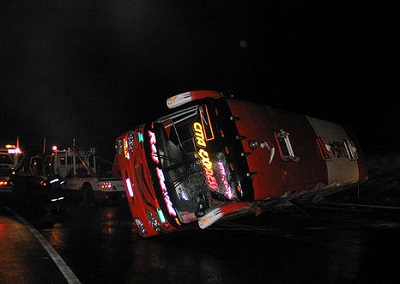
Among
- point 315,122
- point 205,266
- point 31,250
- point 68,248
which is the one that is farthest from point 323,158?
point 31,250

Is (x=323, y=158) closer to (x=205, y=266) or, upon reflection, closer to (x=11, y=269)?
(x=205, y=266)

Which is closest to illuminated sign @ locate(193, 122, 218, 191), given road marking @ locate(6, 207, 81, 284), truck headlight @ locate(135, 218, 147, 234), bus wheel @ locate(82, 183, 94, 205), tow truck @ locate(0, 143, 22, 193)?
truck headlight @ locate(135, 218, 147, 234)

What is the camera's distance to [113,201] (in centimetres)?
1616

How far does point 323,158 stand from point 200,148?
2.89m

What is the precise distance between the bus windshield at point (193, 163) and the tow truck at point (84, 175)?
6843 millimetres

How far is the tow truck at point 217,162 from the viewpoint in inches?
213

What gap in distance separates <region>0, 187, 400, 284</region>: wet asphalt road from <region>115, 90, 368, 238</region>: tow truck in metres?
0.63

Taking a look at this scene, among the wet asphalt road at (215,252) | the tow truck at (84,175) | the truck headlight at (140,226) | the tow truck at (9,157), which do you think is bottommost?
the wet asphalt road at (215,252)

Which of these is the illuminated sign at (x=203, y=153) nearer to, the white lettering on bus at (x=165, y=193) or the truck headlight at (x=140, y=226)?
the white lettering on bus at (x=165, y=193)

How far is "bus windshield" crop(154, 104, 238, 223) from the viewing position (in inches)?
218

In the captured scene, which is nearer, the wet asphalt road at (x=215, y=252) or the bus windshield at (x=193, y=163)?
the wet asphalt road at (x=215, y=252)

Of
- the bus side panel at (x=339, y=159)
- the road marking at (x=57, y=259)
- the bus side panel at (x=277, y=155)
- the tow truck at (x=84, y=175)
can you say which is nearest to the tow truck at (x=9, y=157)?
the tow truck at (x=84, y=175)

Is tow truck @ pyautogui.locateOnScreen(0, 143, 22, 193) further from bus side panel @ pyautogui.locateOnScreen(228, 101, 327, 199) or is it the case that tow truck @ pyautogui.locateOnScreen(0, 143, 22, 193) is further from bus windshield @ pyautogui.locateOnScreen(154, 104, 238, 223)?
bus side panel @ pyautogui.locateOnScreen(228, 101, 327, 199)

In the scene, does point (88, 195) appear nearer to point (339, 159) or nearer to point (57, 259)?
point (57, 259)
